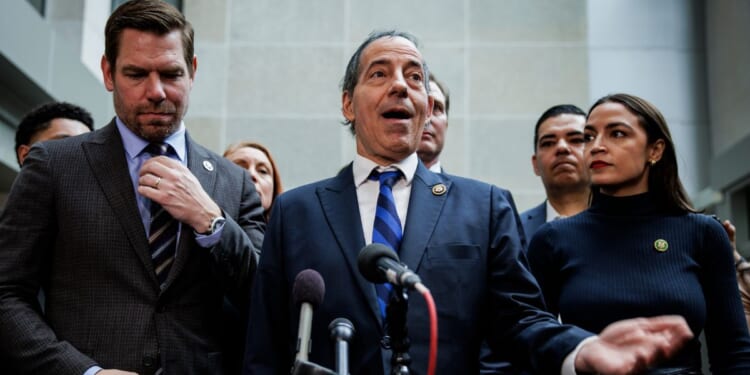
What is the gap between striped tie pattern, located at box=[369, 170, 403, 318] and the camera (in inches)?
95.4

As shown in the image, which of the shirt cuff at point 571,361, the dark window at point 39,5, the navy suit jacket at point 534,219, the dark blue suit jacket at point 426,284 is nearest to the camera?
the shirt cuff at point 571,361

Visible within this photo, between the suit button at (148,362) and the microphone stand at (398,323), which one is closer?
the microphone stand at (398,323)

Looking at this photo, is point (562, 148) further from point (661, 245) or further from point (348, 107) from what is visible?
point (348, 107)

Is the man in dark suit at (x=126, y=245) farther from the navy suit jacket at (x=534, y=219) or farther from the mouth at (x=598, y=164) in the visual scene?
the navy suit jacket at (x=534, y=219)

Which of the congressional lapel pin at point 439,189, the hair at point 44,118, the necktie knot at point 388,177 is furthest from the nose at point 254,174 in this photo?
the congressional lapel pin at point 439,189

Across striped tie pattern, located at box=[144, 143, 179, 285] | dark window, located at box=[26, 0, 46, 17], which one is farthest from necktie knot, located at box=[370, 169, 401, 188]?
dark window, located at box=[26, 0, 46, 17]

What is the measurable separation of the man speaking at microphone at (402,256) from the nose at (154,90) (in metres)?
0.49

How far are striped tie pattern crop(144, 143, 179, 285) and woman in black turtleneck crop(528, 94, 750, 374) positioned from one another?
1.22 metres

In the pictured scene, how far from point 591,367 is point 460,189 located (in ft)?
2.43

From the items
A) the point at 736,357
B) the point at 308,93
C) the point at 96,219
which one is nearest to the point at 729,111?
the point at 308,93

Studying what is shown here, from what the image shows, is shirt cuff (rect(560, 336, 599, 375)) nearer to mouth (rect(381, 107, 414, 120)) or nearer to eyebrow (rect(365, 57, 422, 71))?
mouth (rect(381, 107, 414, 120))

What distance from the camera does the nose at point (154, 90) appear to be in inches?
105

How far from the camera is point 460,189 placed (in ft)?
8.63

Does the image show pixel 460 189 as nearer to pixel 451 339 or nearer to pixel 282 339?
pixel 451 339
